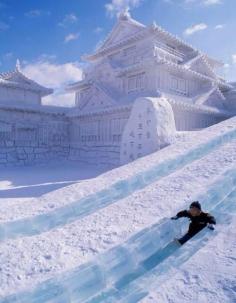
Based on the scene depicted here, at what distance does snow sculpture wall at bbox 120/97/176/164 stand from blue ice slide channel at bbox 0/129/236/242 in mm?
2542

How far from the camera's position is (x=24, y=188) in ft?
34.7

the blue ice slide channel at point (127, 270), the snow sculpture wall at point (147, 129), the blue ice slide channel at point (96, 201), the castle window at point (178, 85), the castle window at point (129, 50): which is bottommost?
the blue ice slide channel at point (127, 270)

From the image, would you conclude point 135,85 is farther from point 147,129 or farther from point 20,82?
point 20,82

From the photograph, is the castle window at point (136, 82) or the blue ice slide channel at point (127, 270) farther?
the castle window at point (136, 82)

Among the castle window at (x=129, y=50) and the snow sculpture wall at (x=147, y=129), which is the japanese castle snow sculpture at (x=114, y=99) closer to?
the castle window at (x=129, y=50)

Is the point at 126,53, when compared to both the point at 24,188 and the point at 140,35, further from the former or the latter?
the point at 24,188

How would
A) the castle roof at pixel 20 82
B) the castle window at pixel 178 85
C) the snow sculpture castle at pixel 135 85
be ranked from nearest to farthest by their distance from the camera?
the snow sculpture castle at pixel 135 85 < the castle window at pixel 178 85 < the castle roof at pixel 20 82

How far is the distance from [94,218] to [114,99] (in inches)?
513

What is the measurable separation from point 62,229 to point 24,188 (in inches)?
216

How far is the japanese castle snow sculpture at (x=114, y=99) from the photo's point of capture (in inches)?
675

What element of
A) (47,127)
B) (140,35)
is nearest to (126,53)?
(140,35)

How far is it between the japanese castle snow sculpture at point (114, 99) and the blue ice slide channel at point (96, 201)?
23.7 feet

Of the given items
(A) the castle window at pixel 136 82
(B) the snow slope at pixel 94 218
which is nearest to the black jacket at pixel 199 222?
(B) the snow slope at pixel 94 218

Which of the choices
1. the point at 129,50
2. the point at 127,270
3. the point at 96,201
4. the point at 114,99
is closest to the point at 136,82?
the point at 114,99
